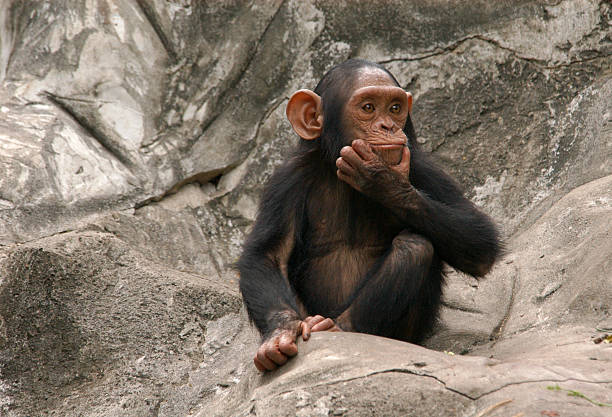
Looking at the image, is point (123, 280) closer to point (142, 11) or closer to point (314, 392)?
point (314, 392)

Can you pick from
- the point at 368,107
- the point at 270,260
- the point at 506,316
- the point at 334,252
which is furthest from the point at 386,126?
the point at 506,316

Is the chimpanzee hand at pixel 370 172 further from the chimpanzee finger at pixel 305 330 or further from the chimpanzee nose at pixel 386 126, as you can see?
the chimpanzee finger at pixel 305 330

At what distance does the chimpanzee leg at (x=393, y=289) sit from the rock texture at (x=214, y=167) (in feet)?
1.44

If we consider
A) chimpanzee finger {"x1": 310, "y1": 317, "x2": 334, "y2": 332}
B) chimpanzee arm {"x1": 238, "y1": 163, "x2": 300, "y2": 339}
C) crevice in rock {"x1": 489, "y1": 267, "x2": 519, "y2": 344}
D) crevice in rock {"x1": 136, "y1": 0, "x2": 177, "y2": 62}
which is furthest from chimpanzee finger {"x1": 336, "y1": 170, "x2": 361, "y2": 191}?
crevice in rock {"x1": 136, "y1": 0, "x2": 177, "y2": 62}

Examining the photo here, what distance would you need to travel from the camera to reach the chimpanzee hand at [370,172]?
13.2ft

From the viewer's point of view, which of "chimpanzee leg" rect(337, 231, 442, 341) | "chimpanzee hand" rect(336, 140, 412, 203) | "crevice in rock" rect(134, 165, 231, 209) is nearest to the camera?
"chimpanzee leg" rect(337, 231, 442, 341)

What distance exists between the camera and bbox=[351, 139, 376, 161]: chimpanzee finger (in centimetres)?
404

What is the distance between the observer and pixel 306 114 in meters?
4.57

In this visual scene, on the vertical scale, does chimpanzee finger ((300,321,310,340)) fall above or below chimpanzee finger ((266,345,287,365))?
above

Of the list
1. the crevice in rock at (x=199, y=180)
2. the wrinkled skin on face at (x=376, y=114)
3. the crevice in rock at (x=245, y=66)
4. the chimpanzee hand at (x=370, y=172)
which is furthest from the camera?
Result: the crevice in rock at (x=245, y=66)

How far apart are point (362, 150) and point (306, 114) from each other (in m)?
0.62

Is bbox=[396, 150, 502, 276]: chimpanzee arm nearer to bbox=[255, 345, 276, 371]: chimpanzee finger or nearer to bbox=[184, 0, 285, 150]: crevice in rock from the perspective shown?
Answer: bbox=[255, 345, 276, 371]: chimpanzee finger

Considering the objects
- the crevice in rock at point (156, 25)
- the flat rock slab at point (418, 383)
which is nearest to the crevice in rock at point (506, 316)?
the flat rock slab at point (418, 383)

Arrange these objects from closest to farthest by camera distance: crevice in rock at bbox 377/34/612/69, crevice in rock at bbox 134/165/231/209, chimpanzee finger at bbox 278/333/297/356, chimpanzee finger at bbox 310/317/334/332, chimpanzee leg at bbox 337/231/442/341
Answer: chimpanzee finger at bbox 278/333/297/356 → chimpanzee finger at bbox 310/317/334/332 → chimpanzee leg at bbox 337/231/442/341 → crevice in rock at bbox 377/34/612/69 → crevice in rock at bbox 134/165/231/209
